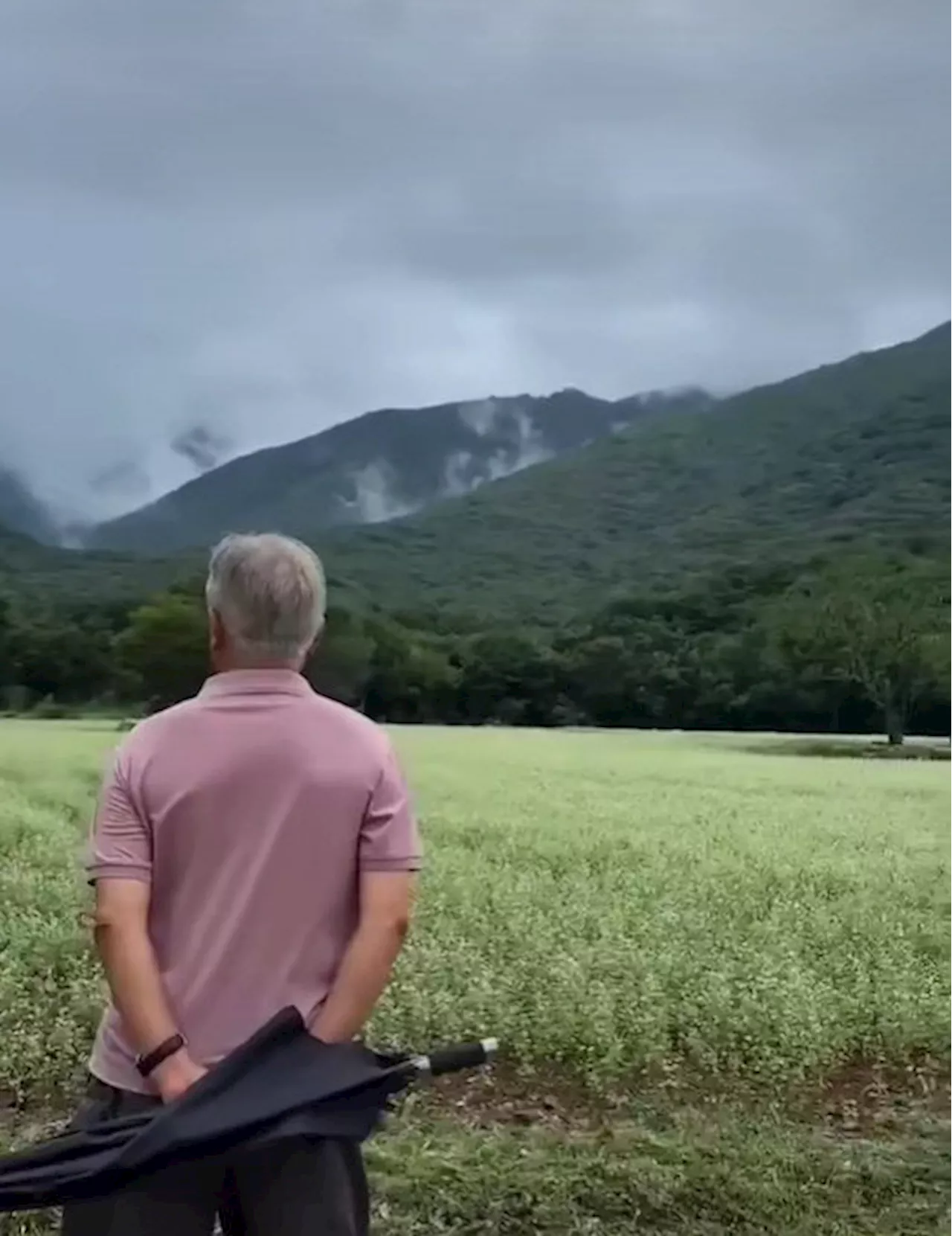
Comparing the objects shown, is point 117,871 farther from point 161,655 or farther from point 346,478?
point 346,478

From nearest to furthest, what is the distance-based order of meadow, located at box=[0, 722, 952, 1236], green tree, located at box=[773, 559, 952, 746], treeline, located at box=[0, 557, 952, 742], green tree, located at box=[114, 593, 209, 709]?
meadow, located at box=[0, 722, 952, 1236] → green tree, located at box=[114, 593, 209, 709] → treeline, located at box=[0, 557, 952, 742] → green tree, located at box=[773, 559, 952, 746]

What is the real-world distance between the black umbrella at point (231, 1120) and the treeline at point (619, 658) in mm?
874

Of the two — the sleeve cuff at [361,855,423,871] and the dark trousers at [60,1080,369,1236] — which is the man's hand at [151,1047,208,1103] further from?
the sleeve cuff at [361,855,423,871]

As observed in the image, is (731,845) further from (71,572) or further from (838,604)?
(838,604)

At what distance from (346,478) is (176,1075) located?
77.1 ft

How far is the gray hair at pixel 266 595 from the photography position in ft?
5.12

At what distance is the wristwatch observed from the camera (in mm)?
1528

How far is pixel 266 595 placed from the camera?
1.56 metres

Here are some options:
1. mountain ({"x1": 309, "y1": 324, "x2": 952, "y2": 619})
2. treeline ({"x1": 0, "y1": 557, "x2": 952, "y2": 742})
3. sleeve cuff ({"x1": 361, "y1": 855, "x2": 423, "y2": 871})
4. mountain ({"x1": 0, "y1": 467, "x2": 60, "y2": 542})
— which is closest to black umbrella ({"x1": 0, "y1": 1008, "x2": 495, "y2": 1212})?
sleeve cuff ({"x1": 361, "y1": 855, "x2": 423, "y2": 871})

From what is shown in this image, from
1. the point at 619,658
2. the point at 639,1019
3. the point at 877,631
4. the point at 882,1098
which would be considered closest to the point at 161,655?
the point at 639,1019

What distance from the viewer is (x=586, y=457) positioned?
113 ft

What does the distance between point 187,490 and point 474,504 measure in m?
7.61

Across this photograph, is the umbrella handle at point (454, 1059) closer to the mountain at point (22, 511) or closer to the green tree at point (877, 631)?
the mountain at point (22, 511)

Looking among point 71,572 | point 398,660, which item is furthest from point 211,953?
point 71,572
